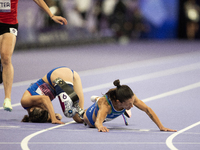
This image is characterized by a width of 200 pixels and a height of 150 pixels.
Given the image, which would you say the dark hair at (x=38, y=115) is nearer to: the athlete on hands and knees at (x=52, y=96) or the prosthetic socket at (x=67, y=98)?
the athlete on hands and knees at (x=52, y=96)

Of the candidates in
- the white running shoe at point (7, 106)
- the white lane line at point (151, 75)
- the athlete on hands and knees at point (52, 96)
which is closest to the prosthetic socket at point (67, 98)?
the athlete on hands and knees at point (52, 96)

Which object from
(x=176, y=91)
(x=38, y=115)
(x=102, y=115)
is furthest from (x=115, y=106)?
(x=176, y=91)

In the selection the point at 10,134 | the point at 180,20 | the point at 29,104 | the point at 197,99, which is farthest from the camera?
the point at 180,20

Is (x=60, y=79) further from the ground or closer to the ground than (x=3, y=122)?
further from the ground

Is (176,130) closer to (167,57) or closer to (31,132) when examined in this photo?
(31,132)

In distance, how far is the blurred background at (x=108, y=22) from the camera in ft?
56.0

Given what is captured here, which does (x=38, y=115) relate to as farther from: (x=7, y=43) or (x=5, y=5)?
(x=5, y=5)

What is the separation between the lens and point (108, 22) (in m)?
22.2

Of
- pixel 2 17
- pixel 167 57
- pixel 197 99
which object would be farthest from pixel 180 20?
pixel 2 17

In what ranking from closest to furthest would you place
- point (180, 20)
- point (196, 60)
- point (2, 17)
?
point (2, 17)
point (196, 60)
point (180, 20)

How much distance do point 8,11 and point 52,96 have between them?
5.01 feet

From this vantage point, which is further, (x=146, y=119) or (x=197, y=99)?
(x=197, y=99)

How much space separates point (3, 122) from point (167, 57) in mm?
9975

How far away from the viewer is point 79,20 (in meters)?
19.8
